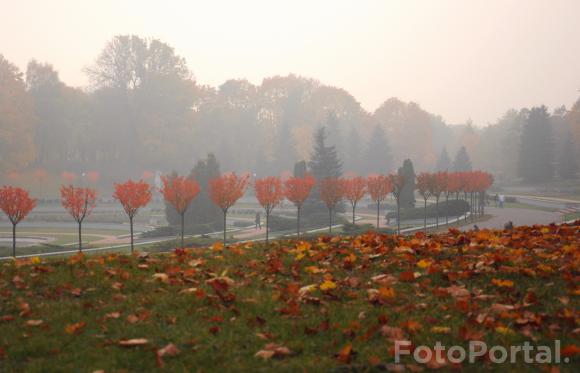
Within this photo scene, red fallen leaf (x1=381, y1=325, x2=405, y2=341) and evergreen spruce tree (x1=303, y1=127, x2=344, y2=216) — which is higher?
evergreen spruce tree (x1=303, y1=127, x2=344, y2=216)

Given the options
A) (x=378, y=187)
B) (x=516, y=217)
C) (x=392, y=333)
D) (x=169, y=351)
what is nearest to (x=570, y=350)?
(x=392, y=333)

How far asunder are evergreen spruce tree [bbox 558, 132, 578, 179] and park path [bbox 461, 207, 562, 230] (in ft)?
89.0

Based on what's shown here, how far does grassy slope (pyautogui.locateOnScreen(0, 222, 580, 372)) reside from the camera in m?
4.41

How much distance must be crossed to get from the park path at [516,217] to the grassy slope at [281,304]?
29.0 metres

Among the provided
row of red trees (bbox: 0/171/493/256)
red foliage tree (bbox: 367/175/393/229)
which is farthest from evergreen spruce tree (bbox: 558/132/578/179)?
red foliage tree (bbox: 367/175/393/229)

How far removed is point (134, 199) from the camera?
91.2 ft

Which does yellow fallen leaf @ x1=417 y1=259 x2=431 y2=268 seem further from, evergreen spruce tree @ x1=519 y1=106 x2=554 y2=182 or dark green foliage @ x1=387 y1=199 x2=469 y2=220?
evergreen spruce tree @ x1=519 y1=106 x2=554 y2=182

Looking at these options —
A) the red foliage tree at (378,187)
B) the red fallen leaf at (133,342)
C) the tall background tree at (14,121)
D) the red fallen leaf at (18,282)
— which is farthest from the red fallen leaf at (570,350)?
the tall background tree at (14,121)

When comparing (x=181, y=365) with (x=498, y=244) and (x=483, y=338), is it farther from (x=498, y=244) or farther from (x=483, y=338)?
(x=498, y=244)

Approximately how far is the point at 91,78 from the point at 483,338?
7538 cm

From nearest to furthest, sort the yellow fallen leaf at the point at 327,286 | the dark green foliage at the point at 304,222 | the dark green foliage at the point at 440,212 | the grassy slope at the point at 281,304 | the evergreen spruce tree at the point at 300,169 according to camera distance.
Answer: the grassy slope at the point at 281,304
the yellow fallen leaf at the point at 327,286
the dark green foliage at the point at 304,222
the dark green foliage at the point at 440,212
the evergreen spruce tree at the point at 300,169

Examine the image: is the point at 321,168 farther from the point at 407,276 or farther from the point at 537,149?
the point at 407,276

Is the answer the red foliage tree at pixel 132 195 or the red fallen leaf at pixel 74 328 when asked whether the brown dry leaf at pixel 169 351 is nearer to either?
the red fallen leaf at pixel 74 328

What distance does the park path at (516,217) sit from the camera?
36056mm
